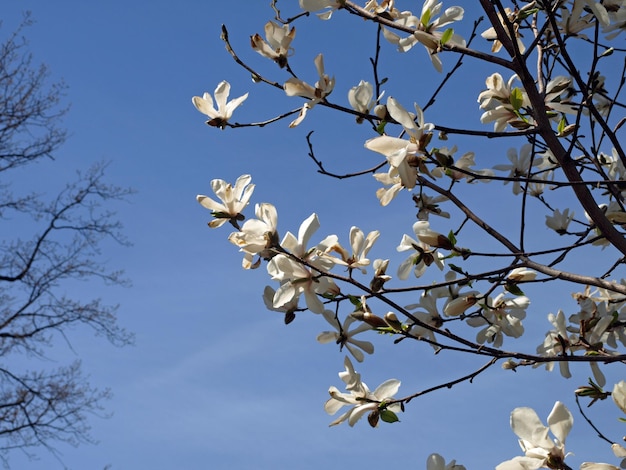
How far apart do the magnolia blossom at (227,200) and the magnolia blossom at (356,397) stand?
37 cm

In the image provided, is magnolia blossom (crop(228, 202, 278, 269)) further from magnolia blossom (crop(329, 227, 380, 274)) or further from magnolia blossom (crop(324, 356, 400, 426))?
magnolia blossom (crop(324, 356, 400, 426))

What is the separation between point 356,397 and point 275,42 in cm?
75

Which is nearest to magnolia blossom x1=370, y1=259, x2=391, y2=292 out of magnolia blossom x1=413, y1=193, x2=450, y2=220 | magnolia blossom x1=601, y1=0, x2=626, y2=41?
magnolia blossom x1=413, y1=193, x2=450, y2=220

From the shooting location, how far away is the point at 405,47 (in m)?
1.54

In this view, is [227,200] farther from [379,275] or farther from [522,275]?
[522,275]

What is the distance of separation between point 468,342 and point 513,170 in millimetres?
635

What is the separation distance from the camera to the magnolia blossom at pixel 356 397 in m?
1.38

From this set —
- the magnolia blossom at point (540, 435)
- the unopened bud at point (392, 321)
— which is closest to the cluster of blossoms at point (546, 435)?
the magnolia blossom at point (540, 435)

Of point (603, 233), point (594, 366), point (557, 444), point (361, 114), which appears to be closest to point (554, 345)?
point (594, 366)

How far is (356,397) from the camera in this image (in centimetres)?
139

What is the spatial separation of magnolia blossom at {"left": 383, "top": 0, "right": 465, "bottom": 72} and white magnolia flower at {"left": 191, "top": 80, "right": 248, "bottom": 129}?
378 millimetres

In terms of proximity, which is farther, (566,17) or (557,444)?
(566,17)

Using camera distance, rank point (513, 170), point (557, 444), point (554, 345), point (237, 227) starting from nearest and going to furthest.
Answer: point (557, 444)
point (237, 227)
point (554, 345)
point (513, 170)

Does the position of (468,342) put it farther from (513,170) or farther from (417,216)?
(513,170)
